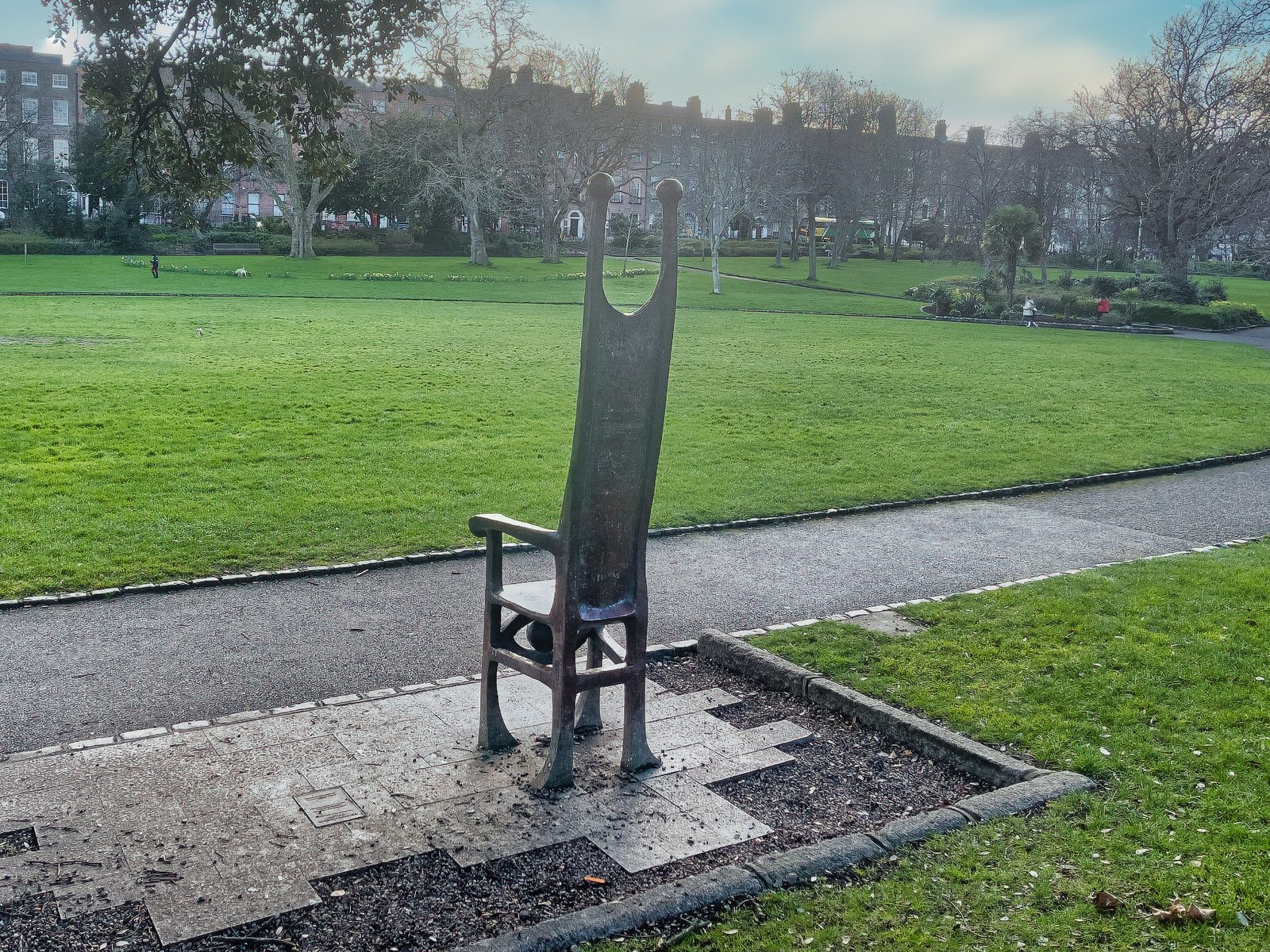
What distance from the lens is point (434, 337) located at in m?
28.2

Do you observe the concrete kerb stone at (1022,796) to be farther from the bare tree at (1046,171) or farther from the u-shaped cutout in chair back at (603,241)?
the bare tree at (1046,171)

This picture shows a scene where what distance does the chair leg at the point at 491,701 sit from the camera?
18.0 ft

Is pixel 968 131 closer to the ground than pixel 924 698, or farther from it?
farther from it

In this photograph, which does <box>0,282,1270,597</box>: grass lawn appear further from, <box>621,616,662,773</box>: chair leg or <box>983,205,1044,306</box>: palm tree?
<box>983,205,1044,306</box>: palm tree

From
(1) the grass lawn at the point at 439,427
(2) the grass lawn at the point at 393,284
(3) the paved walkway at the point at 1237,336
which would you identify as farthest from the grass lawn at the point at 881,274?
(1) the grass lawn at the point at 439,427

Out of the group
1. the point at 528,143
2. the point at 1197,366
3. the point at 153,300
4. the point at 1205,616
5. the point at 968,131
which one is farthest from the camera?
the point at 968,131

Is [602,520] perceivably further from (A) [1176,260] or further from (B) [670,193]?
(A) [1176,260]

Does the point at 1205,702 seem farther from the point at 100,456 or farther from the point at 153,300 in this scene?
the point at 153,300

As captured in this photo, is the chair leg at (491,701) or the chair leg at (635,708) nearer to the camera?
the chair leg at (635,708)

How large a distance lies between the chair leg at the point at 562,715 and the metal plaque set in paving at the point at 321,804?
0.09 m

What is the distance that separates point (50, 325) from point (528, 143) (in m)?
38.8

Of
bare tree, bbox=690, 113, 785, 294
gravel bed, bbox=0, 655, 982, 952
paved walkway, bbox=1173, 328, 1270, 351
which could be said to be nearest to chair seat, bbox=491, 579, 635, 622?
gravel bed, bbox=0, 655, 982, 952

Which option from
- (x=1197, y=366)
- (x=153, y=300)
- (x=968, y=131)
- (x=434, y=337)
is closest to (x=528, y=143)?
(x=153, y=300)

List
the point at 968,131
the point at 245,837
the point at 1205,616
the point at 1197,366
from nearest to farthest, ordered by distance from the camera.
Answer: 1. the point at 245,837
2. the point at 1205,616
3. the point at 1197,366
4. the point at 968,131
